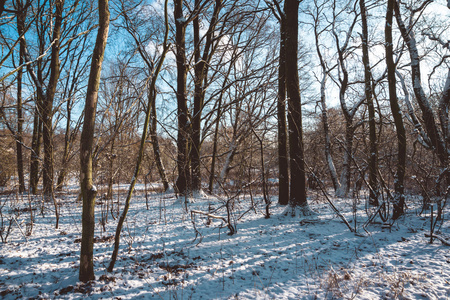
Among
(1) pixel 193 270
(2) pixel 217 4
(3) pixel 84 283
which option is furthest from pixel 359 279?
(2) pixel 217 4

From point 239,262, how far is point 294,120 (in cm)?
404

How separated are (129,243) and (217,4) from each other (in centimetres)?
1021

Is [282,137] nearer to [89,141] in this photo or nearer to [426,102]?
[426,102]

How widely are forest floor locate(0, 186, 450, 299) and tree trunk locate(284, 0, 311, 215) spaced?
766 millimetres

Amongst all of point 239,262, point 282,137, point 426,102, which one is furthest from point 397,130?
point 239,262

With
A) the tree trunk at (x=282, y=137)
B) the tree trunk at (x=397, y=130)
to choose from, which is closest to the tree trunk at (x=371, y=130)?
the tree trunk at (x=397, y=130)

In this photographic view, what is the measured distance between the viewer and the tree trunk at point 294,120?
6.16m

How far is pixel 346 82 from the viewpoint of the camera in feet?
35.4

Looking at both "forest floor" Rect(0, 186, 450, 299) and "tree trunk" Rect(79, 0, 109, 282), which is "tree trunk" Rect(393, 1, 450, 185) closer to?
"forest floor" Rect(0, 186, 450, 299)

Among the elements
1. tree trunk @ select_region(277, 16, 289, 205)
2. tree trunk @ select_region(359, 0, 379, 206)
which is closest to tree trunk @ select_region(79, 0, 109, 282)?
tree trunk @ select_region(277, 16, 289, 205)

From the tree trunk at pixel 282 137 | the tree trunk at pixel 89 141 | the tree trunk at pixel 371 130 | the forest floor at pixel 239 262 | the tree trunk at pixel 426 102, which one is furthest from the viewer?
the tree trunk at pixel 282 137

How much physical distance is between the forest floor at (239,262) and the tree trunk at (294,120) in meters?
0.77

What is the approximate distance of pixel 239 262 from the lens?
3732 millimetres

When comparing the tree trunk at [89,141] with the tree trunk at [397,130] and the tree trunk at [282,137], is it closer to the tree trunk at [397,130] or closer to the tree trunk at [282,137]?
the tree trunk at [282,137]
